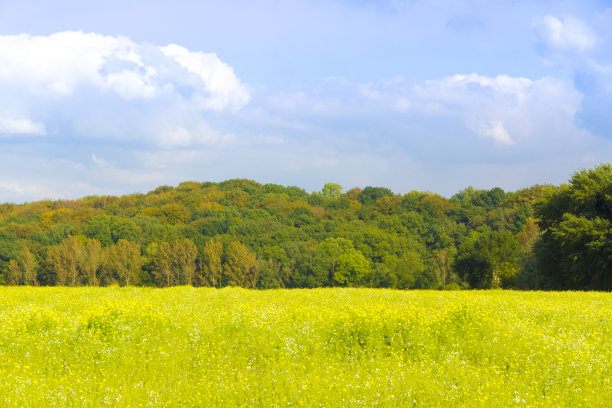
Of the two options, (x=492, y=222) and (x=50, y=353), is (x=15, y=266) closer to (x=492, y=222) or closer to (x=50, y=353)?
(x=50, y=353)

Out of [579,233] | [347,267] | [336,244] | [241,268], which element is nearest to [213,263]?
[241,268]

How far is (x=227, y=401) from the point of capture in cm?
1059

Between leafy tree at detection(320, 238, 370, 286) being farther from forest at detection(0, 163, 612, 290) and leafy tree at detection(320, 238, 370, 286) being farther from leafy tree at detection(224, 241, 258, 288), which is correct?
leafy tree at detection(224, 241, 258, 288)

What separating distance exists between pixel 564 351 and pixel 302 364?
788 cm

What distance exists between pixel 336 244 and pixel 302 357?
111917 mm

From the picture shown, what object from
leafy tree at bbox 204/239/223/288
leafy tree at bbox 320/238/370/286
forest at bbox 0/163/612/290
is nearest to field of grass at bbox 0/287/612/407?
forest at bbox 0/163/612/290

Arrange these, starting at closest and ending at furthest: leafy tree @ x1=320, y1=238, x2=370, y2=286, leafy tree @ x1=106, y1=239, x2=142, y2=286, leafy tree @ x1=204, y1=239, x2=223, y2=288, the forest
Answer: the forest → leafy tree @ x1=106, y1=239, x2=142, y2=286 → leafy tree @ x1=320, y1=238, x2=370, y2=286 → leafy tree @ x1=204, y1=239, x2=223, y2=288

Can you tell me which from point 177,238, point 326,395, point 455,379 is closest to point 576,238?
point 455,379

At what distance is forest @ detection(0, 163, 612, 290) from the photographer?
47.8m

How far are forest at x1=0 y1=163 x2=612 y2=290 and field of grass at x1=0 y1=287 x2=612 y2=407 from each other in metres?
32.0

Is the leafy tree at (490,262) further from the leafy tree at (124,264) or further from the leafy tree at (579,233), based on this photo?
the leafy tree at (124,264)

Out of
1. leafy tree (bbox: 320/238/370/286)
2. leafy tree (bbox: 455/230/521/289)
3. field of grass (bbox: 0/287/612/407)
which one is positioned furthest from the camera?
leafy tree (bbox: 320/238/370/286)

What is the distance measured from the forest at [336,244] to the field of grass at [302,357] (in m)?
32.0

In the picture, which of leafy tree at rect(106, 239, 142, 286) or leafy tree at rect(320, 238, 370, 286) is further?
leafy tree at rect(320, 238, 370, 286)
